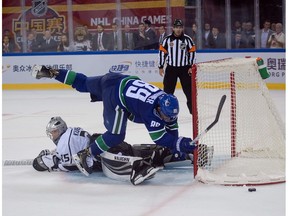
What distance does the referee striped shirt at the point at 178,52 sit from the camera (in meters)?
7.52

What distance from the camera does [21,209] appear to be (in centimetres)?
374

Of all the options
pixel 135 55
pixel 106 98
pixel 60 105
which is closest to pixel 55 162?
pixel 106 98

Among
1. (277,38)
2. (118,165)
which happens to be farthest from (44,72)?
(277,38)

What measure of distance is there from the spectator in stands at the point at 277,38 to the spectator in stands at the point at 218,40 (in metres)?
0.83

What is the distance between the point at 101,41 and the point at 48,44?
0.99m

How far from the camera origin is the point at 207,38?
11.4m

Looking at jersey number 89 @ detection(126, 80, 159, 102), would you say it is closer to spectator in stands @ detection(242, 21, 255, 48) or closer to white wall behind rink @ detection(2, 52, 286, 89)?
white wall behind rink @ detection(2, 52, 286, 89)

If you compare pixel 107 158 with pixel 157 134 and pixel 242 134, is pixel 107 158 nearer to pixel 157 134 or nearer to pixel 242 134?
pixel 157 134

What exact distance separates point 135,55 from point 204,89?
5730 mm

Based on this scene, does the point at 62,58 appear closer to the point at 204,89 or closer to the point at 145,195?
the point at 204,89

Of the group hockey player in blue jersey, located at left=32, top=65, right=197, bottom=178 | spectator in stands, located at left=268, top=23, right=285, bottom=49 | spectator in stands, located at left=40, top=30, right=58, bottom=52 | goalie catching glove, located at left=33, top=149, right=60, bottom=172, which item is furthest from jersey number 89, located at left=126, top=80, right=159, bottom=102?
spectator in stands, located at left=40, top=30, right=58, bottom=52

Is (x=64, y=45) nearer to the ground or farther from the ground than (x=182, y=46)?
farther from the ground

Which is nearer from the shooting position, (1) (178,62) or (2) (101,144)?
(2) (101,144)

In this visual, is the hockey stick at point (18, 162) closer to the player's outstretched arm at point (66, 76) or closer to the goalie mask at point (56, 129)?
the goalie mask at point (56, 129)
